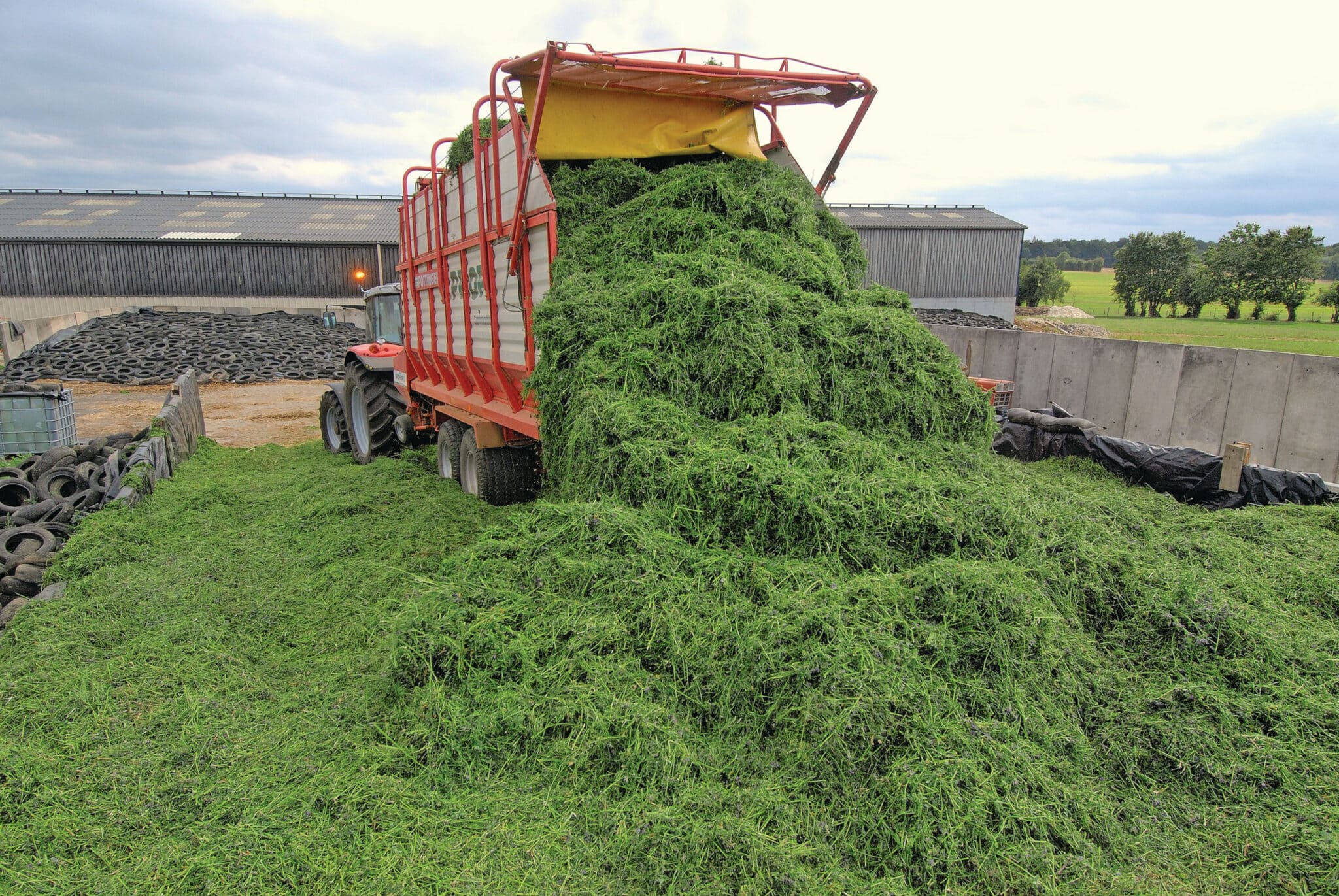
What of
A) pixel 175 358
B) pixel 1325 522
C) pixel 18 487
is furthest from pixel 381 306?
pixel 175 358

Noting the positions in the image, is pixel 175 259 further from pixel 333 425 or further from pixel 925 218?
pixel 925 218

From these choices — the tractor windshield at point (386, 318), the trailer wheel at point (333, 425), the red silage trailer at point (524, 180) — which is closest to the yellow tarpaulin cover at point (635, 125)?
the red silage trailer at point (524, 180)

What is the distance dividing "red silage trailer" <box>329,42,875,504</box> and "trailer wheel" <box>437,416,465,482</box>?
0.7 inches

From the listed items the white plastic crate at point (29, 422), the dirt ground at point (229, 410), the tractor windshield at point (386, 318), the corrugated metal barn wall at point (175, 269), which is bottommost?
the dirt ground at point (229, 410)

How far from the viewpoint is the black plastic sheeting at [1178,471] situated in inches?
221

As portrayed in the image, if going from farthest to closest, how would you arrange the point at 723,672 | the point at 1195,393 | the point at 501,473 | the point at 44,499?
1. the point at 1195,393
2. the point at 44,499
3. the point at 501,473
4. the point at 723,672

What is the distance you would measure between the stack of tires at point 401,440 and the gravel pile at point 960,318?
21303 millimetres

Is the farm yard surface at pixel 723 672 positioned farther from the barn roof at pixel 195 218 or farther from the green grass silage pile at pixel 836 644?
the barn roof at pixel 195 218

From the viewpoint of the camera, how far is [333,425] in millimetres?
9461

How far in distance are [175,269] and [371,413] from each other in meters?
25.3

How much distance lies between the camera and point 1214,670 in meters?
3.06

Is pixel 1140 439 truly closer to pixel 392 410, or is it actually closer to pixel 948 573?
pixel 948 573

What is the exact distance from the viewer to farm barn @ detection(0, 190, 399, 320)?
2716cm

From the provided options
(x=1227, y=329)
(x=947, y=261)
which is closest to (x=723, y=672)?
(x=947, y=261)
